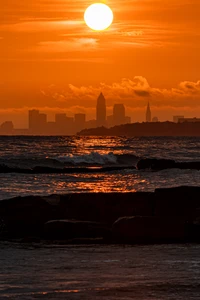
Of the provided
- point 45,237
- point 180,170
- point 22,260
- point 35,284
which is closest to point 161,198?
point 45,237

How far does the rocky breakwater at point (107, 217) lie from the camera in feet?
76.8

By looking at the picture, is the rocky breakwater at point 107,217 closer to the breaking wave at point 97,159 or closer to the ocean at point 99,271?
the ocean at point 99,271

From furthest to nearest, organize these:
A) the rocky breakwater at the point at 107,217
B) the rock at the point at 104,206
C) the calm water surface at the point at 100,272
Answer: the rock at the point at 104,206 < the rocky breakwater at the point at 107,217 < the calm water surface at the point at 100,272

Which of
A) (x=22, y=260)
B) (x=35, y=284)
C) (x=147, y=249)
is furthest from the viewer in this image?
(x=147, y=249)

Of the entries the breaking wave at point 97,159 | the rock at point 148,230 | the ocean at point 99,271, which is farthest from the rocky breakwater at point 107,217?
the breaking wave at point 97,159

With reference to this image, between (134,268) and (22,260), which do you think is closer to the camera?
(134,268)

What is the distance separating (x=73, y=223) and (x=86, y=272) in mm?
6755

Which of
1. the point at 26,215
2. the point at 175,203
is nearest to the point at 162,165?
the point at 175,203

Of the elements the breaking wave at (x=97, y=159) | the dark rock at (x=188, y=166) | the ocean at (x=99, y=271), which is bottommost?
the breaking wave at (x=97, y=159)

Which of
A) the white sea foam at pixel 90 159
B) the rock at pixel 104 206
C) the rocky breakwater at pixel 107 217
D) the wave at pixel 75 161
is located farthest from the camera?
the white sea foam at pixel 90 159

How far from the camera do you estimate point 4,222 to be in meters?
25.5

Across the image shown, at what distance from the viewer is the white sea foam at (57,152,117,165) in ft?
316

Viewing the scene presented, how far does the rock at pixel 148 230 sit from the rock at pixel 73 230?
1.78 feet

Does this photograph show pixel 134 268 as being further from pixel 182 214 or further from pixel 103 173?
pixel 103 173
